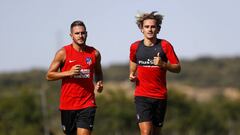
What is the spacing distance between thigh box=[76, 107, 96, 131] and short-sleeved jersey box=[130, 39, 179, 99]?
0.99 meters

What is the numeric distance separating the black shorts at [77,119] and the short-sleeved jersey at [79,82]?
89mm

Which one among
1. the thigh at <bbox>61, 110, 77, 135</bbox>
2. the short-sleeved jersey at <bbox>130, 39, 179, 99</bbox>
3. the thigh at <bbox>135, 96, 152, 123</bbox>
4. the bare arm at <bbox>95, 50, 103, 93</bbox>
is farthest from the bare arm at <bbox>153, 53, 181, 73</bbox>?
the thigh at <bbox>61, 110, 77, 135</bbox>

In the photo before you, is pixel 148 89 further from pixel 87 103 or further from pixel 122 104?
pixel 122 104

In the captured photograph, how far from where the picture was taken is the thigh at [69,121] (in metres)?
15.5

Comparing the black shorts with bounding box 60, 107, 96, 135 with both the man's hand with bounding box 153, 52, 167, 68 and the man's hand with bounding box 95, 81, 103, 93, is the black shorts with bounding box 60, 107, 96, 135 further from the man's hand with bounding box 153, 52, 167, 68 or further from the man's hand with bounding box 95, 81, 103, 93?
the man's hand with bounding box 153, 52, 167, 68

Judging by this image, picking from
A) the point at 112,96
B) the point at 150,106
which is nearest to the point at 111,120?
the point at 112,96

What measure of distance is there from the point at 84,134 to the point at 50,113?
294ft

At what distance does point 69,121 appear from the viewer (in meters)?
15.5

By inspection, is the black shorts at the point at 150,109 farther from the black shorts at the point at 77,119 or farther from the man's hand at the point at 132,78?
the black shorts at the point at 77,119

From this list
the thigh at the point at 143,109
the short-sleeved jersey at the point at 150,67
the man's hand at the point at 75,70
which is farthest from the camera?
the thigh at the point at 143,109

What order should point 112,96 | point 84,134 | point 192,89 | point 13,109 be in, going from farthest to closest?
1. point 192,89
2. point 112,96
3. point 13,109
4. point 84,134

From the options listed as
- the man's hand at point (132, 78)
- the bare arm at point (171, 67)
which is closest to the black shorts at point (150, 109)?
the man's hand at point (132, 78)

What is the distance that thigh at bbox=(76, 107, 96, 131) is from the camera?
1533 centimetres

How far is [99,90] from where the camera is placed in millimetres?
15523
